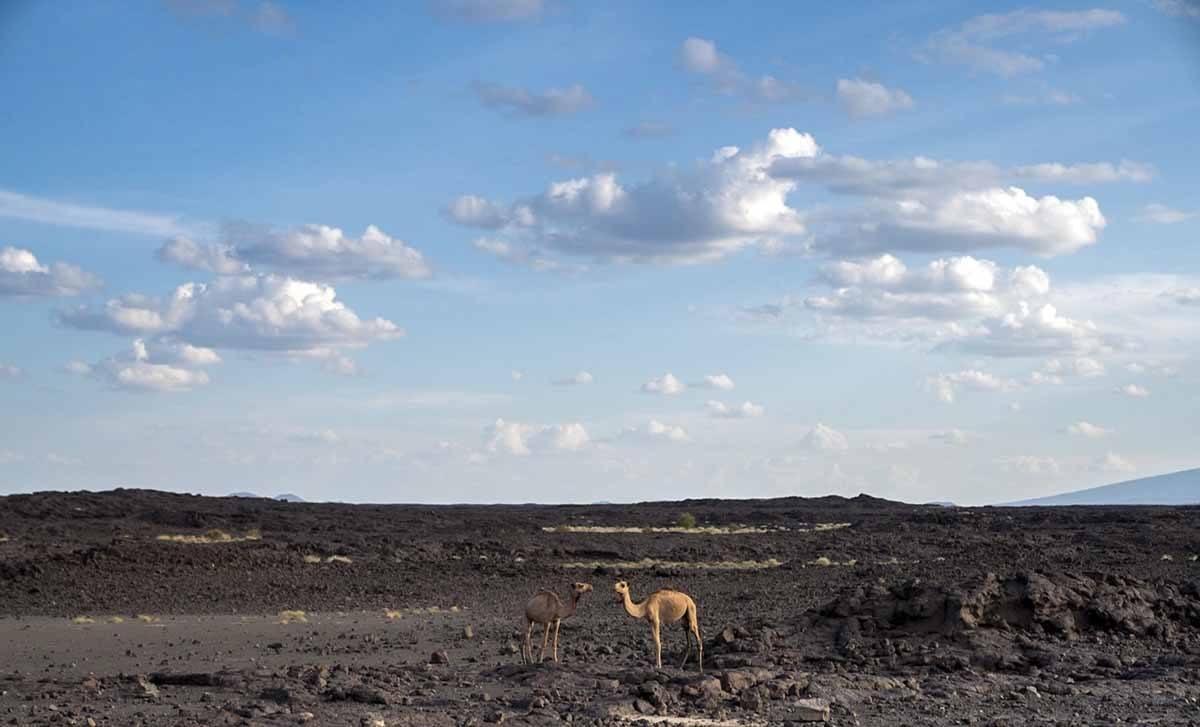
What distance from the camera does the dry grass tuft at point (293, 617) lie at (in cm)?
2697

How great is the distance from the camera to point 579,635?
77.3ft

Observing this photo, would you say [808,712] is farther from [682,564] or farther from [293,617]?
[682,564]

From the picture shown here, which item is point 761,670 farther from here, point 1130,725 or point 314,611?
point 314,611

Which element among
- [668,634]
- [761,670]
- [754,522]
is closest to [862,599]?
[668,634]

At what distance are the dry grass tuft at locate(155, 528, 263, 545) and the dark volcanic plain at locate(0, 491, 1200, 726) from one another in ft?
6.89

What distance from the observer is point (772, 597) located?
31.5 meters

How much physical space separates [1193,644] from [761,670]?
8187 millimetres

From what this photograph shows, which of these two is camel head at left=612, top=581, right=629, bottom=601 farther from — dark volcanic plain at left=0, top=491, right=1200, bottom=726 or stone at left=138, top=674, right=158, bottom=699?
stone at left=138, top=674, right=158, bottom=699

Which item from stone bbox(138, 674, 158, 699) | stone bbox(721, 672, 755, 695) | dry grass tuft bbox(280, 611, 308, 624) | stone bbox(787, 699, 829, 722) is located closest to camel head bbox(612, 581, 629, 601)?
stone bbox(721, 672, 755, 695)

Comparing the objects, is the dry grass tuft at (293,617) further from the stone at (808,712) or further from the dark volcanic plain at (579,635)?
the stone at (808,712)

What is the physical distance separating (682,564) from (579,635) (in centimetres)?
1781

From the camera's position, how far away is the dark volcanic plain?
15.3 meters

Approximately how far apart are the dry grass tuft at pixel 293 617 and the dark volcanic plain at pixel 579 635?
8cm

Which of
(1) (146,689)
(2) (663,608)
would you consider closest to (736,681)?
(2) (663,608)
